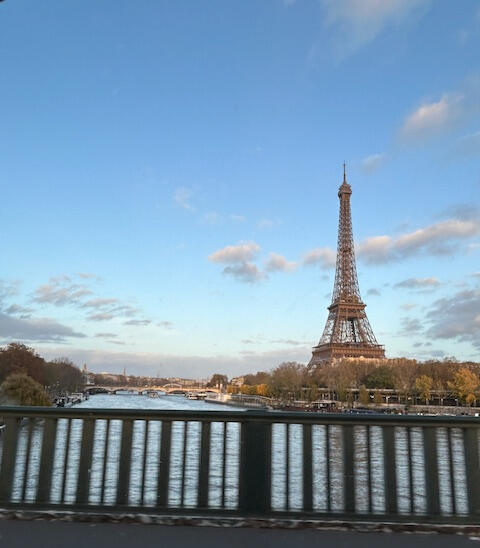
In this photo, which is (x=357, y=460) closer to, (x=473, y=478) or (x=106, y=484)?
(x=473, y=478)

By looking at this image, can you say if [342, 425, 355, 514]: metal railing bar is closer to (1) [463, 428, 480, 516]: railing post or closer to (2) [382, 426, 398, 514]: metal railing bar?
(2) [382, 426, 398, 514]: metal railing bar

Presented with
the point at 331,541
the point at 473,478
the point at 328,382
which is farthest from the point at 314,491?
the point at 328,382

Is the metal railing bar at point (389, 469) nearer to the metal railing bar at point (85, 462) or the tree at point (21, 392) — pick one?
the metal railing bar at point (85, 462)

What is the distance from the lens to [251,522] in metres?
4.19

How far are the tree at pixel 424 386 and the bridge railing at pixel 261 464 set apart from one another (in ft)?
269

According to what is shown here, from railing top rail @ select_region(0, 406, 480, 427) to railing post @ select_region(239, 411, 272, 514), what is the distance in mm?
79

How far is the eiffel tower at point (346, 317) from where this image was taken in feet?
289

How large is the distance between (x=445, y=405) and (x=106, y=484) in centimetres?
8753

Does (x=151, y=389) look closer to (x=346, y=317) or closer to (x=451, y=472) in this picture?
(x=346, y=317)

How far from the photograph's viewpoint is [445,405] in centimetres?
8375

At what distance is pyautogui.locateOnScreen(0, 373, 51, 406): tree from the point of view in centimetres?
4419

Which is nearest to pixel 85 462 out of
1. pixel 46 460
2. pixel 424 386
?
pixel 46 460

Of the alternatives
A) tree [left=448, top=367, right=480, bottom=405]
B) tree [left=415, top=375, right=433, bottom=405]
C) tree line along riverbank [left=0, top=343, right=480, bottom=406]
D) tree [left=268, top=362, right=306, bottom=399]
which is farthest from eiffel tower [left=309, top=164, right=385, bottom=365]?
tree [left=448, top=367, right=480, bottom=405]

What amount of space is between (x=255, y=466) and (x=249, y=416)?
1.29ft
